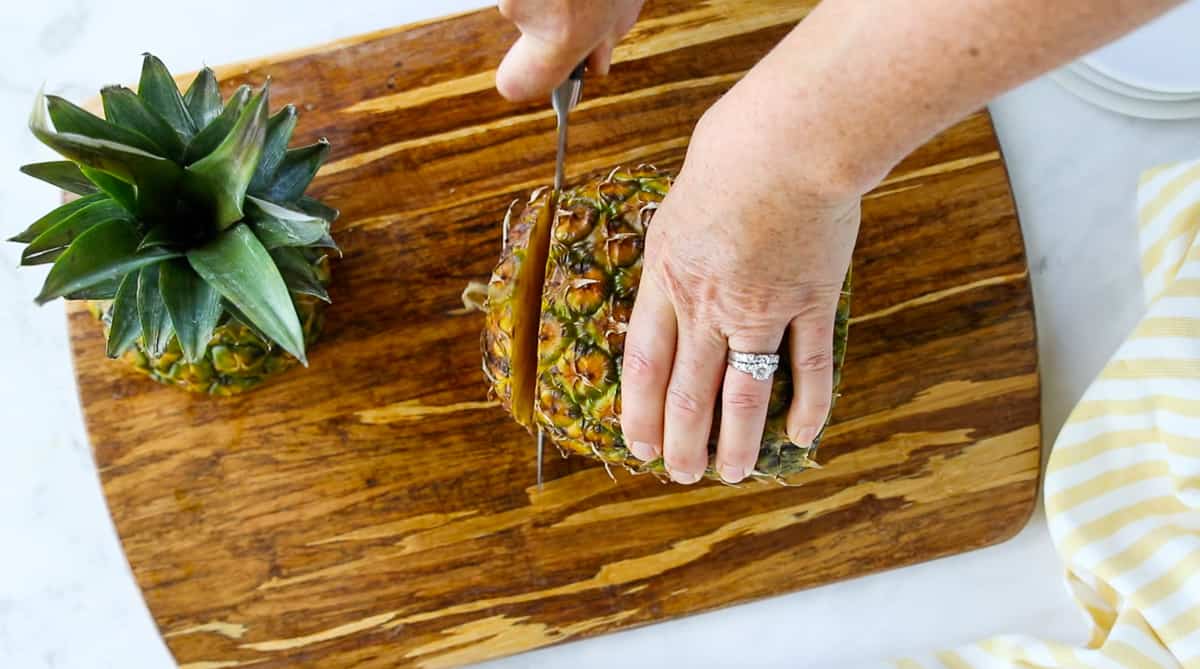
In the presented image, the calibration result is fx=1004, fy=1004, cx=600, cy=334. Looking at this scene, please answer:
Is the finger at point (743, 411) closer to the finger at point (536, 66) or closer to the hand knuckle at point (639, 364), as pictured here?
the hand knuckle at point (639, 364)

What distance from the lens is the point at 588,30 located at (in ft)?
3.44

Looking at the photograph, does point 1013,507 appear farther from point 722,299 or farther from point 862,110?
point 862,110

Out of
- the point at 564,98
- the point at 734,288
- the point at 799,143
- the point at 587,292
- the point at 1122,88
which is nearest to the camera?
the point at 799,143

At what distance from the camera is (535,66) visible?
42.0 inches

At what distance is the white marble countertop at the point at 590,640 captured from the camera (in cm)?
135

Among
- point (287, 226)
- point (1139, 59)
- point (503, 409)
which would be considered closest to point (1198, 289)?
point (1139, 59)

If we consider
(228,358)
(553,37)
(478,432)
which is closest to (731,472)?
(478,432)

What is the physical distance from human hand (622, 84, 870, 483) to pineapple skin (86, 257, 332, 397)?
417 mm

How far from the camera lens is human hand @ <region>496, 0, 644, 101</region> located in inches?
40.1

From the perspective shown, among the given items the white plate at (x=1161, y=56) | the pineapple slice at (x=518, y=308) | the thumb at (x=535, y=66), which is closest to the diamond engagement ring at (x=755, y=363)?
the pineapple slice at (x=518, y=308)

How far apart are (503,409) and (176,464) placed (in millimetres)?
413

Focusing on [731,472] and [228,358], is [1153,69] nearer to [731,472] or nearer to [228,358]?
[731,472]

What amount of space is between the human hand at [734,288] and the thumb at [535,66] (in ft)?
0.84

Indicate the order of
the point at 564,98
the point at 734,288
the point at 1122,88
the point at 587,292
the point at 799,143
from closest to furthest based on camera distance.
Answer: the point at 799,143 < the point at 734,288 < the point at 587,292 < the point at 564,98 < the point at 1122,88
